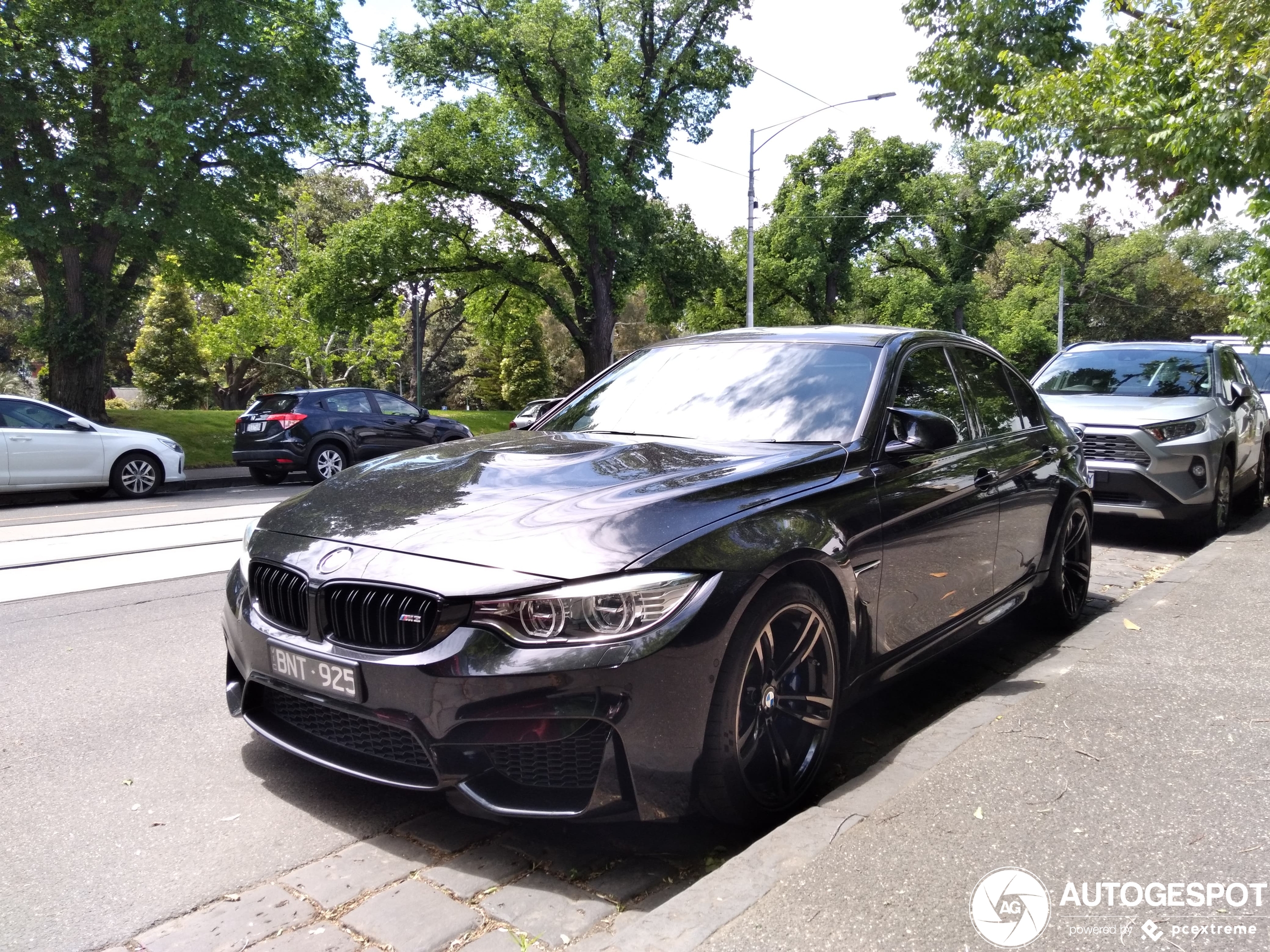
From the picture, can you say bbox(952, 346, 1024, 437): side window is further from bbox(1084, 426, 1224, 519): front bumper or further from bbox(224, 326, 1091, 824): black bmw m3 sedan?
bbox(1084, 426, 1224, 519): front bumper

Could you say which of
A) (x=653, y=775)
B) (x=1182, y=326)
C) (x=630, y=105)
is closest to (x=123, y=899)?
(x=653, y=775)

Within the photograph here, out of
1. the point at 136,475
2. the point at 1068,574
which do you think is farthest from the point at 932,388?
the point at 136,475

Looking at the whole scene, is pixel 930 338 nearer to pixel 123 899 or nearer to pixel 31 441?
pixel 123 899

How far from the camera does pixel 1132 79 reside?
11328 mm

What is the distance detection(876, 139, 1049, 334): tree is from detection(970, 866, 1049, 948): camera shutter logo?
146ft

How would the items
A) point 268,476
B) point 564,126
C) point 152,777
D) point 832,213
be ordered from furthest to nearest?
point 832,213
point 564,126
point 268,476
point 152,777

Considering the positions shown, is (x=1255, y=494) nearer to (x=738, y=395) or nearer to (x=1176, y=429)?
(x=1176, y=429)

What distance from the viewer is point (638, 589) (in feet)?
8.83

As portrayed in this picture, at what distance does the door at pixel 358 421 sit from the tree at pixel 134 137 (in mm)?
4146

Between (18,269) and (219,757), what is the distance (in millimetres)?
53682

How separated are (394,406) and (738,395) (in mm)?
14863

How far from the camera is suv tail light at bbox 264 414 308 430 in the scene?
16.4m

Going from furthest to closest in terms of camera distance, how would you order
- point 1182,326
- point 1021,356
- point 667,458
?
point 1182,326 → point 1021,356 → point 667,458

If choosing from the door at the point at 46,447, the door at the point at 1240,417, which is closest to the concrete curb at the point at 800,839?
the door at the point at 1240,417
